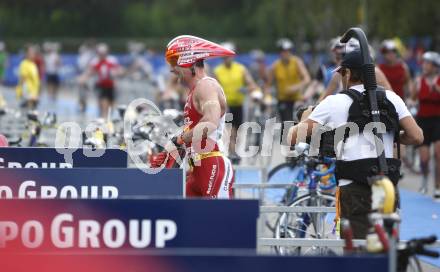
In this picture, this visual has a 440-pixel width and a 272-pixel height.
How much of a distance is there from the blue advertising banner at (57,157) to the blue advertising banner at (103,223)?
2540 millimetres

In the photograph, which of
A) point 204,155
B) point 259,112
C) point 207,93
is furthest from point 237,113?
point 207,93

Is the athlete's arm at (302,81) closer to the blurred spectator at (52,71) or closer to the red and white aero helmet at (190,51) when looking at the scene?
the red and white aero helmet at (190,51)

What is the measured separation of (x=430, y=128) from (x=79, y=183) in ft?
30.0

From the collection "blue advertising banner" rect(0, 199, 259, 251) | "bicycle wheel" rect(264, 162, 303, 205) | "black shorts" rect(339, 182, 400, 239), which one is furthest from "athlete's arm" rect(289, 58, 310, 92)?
"blue advertising banner" rect(0, 199, 259, 251)

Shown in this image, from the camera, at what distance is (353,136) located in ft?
23.1

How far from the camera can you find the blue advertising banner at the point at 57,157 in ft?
26.4

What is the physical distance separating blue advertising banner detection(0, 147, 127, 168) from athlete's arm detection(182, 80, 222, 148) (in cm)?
55

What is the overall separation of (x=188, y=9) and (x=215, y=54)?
59.8m

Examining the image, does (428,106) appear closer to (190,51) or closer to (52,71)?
(190,51)

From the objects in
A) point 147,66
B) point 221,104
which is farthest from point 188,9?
point 221,104

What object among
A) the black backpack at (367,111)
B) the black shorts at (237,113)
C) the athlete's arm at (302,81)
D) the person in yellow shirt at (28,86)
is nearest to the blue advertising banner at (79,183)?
the black backpack at (367,111)

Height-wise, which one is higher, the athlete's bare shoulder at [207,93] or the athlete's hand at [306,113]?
the athlete's bare shoulder at [207,93]

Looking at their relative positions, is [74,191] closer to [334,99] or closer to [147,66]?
[334,99]

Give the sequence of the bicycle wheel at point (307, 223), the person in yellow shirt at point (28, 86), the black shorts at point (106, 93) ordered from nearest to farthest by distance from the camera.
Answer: the bicycle wheel at point (307, 223)
the person in yellow shirt at point (28, 86)
the black shorts at point (106, 93)
